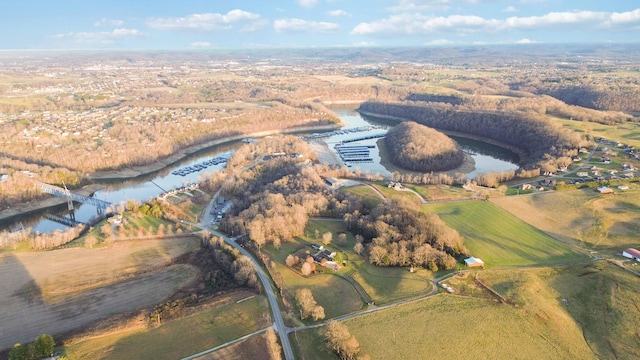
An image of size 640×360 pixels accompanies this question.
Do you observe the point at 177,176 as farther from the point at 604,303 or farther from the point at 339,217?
the point at 604,303

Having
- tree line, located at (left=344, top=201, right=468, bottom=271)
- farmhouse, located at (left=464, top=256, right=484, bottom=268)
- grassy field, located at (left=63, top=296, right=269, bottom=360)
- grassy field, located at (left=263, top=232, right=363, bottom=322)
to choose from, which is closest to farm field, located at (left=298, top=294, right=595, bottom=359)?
grassy field, located at (left=263, top=232, right=363, bottom=322)

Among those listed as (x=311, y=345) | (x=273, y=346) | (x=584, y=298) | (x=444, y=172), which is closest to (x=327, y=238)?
(x=311, y=345)

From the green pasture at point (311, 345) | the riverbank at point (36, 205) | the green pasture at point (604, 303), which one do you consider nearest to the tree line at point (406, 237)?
the green pasture at point (604, 303)

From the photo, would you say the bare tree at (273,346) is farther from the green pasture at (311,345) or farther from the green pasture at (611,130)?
the green pasture at (611,130)

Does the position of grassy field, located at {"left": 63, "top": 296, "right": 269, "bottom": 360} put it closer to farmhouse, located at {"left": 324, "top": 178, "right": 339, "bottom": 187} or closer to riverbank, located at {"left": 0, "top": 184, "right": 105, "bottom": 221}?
farmhouse, located at {"left": 324, "top": 178, "right": 339, "bottom": 187}

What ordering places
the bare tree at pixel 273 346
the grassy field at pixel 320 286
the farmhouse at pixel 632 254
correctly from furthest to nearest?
1. the farmhouse at pixel 632 254
2. the grassy field at pixel 320 286
3. the bare tree at pixel 273 346

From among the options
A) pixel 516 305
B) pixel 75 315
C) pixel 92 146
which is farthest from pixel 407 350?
pixel 92 146
